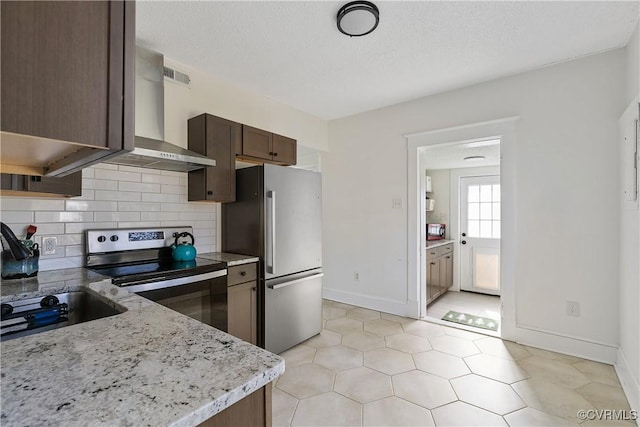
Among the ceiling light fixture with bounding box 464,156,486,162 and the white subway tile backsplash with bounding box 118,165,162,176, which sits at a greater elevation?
the ceiling light fixture with bounding box 464,156,486,162

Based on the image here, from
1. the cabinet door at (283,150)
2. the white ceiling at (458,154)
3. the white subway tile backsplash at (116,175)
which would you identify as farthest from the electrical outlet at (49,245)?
the white ceiling at (458,154)

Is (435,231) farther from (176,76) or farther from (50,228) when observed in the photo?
(50,228)

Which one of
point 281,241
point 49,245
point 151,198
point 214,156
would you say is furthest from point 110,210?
point 281,241

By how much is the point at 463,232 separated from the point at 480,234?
0.27 metres

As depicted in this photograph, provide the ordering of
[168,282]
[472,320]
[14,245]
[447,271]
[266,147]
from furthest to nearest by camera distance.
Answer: [447,271], [472,320], [266,147], [168,282], [14,245]

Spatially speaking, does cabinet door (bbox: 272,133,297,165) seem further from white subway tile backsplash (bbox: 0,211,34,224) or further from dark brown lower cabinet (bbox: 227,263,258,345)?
white subway tile backsplash (bbox: 0,211,34,224)

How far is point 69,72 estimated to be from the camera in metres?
0.52

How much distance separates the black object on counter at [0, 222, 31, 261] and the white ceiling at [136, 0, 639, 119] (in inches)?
61.1

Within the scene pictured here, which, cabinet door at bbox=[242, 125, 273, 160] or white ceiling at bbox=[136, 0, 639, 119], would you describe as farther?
cabinet door at bbox=[242, 125, 273, 160]

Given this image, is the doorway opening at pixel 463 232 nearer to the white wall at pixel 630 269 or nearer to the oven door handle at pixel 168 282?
the white wall at pixel 630 269

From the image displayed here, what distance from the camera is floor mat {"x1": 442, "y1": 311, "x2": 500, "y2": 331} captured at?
3344 mm

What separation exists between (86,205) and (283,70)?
1.97 meters

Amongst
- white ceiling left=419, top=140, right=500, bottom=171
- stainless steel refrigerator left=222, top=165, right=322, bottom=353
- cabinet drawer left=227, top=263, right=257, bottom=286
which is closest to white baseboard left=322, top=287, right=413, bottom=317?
stainless steel refrigerator left=222, top=165, right=322, bottom=353

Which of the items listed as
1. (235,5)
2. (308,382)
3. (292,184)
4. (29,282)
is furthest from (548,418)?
(235,5)
